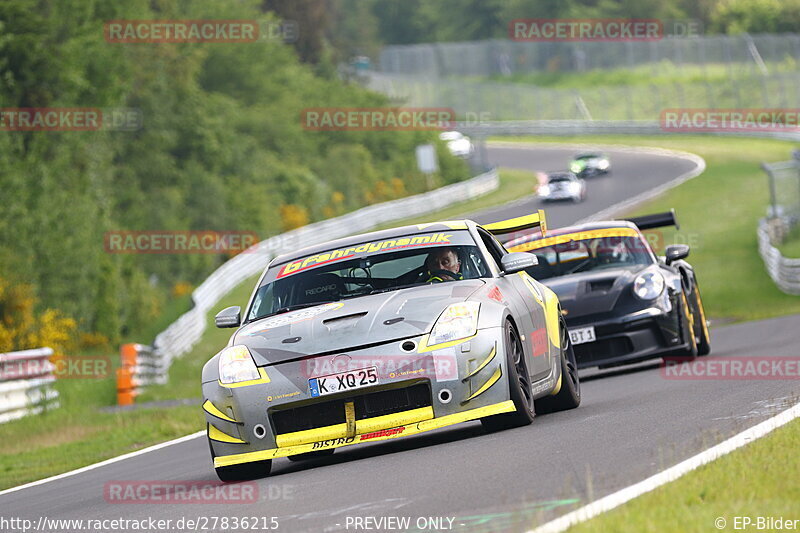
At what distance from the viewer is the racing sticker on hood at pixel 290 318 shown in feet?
29.5

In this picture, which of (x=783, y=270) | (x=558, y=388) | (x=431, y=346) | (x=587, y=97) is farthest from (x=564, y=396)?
(x=587, y=97)

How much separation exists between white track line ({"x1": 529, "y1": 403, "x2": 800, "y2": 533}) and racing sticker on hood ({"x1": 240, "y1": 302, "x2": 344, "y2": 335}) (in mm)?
2754

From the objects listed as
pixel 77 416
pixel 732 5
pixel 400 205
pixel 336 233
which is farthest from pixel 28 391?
pixel 732 5

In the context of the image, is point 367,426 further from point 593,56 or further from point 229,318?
point 593,56

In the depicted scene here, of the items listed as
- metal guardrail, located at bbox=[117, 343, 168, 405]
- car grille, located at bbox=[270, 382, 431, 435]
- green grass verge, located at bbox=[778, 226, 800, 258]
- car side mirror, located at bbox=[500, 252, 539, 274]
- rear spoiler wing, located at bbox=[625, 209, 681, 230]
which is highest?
rear spoiler wing, located at bbox=[625, 209, 681, 230]

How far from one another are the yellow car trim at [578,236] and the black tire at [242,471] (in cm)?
629

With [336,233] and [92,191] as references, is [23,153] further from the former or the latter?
[336,233]

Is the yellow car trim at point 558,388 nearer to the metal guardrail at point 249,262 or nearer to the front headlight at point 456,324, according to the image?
the front headlight at point 456,324

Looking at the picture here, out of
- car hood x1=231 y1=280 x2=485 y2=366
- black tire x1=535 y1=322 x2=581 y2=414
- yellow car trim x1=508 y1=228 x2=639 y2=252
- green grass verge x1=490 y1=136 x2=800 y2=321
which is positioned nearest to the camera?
car hood x1=231 y1=280 x2=485 y2=366

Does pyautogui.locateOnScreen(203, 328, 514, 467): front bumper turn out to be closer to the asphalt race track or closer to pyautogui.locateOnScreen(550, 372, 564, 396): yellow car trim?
the asphalt race track

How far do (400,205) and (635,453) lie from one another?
52.4 m

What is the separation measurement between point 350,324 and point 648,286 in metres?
5.91

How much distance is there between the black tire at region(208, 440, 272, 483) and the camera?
8750 mm

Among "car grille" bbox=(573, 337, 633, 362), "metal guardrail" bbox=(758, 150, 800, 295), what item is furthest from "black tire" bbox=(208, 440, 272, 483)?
"metal guardrail" bbox=(758, 150, 800, 295)
